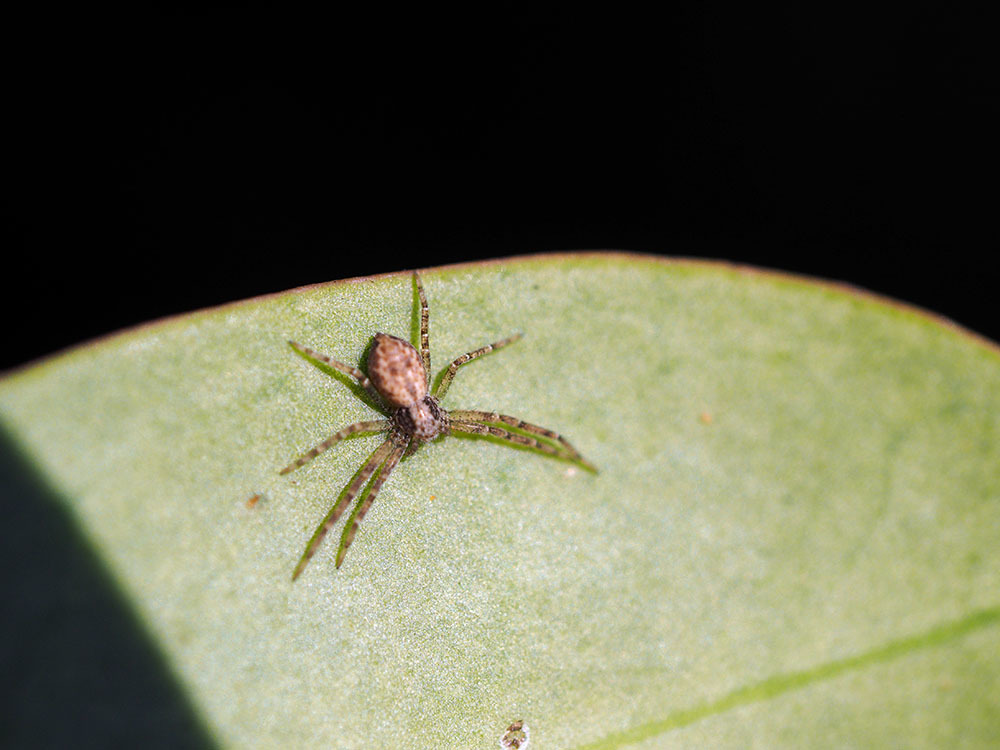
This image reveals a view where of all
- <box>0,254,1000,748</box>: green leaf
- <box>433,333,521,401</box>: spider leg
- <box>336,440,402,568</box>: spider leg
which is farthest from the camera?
<box>433,333,521,401</box>: spider leg

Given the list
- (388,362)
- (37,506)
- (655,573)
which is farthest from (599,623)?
(37,506)

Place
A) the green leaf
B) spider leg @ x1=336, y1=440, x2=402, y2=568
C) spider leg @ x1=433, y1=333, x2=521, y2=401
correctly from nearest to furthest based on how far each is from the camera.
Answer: the green leaf
spider leg @ x1=336, y1=440, x2=402, y2=568
spider leg @ x1=433, y1=333, x2=521, y2=401

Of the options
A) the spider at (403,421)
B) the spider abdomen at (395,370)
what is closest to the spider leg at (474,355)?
the spider at (403,421)

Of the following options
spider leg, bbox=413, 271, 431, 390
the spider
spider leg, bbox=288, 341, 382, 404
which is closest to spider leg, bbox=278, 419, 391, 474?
the spider

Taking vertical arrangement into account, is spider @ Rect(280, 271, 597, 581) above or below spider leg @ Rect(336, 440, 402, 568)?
above

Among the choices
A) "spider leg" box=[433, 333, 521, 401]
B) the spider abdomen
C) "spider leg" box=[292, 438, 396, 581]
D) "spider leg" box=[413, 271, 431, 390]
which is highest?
"spider leg" box=[413, 271, 431, 390]

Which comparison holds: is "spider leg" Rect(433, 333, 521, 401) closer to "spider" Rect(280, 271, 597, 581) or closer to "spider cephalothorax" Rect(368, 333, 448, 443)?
"spider" Rect(280, 271, 597, 581)
